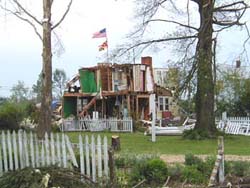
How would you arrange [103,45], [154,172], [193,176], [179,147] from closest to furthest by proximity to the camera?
[154,172]
[193,176]
[179,147]
[103,45]

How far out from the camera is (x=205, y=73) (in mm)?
27922

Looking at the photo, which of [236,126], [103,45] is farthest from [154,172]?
[103,45]

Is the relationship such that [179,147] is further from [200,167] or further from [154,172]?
[154,172]

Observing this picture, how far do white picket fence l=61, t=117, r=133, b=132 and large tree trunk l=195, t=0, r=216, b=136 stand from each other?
34.6 feet

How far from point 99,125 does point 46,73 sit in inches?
811

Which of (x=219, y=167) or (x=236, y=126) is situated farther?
(x=236, y=126)

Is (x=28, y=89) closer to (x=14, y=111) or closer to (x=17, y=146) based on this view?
(x=14, y=111)

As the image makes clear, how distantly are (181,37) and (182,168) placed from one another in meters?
18.9

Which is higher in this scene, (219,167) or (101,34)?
(101,34)

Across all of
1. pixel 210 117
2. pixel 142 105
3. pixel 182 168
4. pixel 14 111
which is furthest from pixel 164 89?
pixel 182 168

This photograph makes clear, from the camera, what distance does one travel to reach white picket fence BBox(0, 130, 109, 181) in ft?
32.5

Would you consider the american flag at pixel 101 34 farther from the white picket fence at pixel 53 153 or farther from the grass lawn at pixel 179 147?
the white picket fence at pixel 53 153

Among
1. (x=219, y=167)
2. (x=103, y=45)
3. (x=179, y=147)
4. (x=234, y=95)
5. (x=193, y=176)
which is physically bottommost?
(x=179, y=147)

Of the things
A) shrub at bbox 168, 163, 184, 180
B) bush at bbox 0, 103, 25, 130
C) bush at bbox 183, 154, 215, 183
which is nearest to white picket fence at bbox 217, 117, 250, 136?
bush at bbox 0, 103, 25, 130
